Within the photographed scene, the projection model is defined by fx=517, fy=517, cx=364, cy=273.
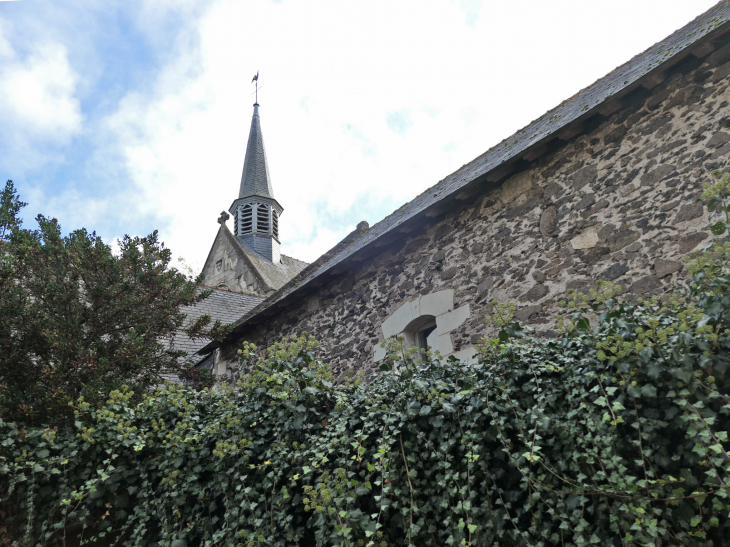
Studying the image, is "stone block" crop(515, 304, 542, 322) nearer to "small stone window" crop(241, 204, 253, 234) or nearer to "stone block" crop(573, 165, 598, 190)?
"stone block" crop(573, 165, 598, 190)

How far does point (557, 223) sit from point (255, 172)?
20.6 meters

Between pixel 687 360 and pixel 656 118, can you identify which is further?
pixel 656 118

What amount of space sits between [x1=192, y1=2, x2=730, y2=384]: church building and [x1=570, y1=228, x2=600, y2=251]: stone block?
0.4 inches

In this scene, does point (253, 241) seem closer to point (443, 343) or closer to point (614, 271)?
point (443, 343)

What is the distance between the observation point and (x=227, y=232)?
Answer: 20156 millimetres

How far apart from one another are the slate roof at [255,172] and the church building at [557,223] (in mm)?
16338

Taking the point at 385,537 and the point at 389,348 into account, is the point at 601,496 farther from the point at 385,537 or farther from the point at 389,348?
Answer: the point at 389,348

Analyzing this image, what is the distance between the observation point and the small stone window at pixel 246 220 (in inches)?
888

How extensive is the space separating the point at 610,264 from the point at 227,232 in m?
17.2

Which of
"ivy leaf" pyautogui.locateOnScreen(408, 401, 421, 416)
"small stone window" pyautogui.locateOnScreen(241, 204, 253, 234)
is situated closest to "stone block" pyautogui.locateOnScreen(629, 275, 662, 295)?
"ivy leaf" pyautogui.locateOnScreen(408, 401, 421, 416)

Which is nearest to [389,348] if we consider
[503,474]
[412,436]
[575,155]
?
[412,436]

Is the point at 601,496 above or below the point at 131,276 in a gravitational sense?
below

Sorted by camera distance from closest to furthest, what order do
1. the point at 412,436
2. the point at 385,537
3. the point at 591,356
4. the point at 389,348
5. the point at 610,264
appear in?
the point at 591,356, the point at 385,537, the point at 412,436, the point at 389,348, the point at 610,264

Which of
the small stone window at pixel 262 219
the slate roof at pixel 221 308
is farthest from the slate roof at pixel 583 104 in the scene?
the small stone window at pixel 262 219
